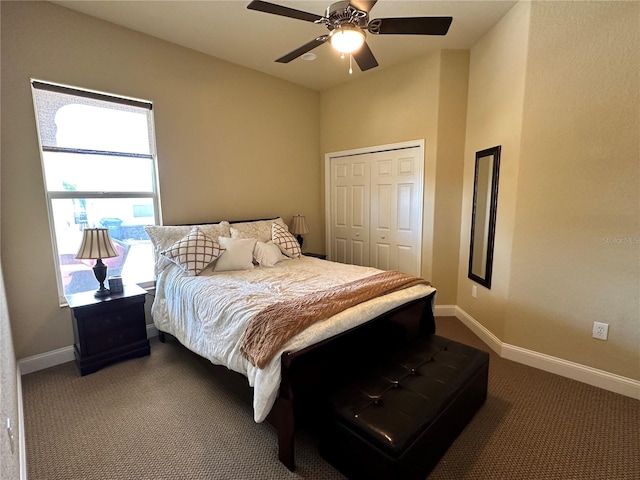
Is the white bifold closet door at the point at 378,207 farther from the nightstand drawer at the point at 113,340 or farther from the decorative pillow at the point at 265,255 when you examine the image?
the nightstand drawer at the point at 113,340

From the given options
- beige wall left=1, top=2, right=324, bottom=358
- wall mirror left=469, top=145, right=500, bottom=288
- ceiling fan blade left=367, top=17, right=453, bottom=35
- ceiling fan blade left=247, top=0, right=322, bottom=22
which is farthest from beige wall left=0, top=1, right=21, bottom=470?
wall mirror left=469, top=145, right=500, bottom=288

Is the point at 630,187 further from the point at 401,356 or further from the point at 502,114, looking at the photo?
the point at 401,356

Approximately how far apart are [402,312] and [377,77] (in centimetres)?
303

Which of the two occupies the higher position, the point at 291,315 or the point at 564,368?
the point at 291,315

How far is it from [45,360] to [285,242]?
234 cm

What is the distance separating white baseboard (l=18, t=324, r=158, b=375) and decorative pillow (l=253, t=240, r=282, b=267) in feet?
5.89

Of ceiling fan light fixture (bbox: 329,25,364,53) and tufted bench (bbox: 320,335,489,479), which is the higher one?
ceiling fan light fixture (bbox: 329,25,364,53)

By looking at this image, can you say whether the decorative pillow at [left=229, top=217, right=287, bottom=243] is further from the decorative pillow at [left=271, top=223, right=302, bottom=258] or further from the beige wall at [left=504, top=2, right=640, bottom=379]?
the beige wall at [left=504, top=2, right=640, bottom=379]

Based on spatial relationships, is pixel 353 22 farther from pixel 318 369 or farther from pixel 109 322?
pixel 109 322

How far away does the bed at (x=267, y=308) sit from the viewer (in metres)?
1.61

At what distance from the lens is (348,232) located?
14.5 ft

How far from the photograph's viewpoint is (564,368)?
244cm

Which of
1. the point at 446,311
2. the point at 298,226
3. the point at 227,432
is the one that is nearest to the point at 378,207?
the point at 298,226

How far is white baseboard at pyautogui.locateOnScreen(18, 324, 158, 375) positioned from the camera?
97.6 inches
